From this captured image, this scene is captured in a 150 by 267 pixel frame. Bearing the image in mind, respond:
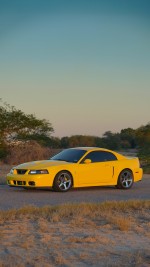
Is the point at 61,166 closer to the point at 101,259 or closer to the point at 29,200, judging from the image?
the point at 29,200

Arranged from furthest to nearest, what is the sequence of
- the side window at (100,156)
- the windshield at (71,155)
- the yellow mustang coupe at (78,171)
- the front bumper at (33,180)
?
the side window at (100,156)
the windshield at (71,155)
the yellow mustang coupe at (78,171)
the front bumper at (33,180)

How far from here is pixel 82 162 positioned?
20.4 metres

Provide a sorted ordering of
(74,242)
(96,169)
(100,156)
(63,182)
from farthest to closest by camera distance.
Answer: (100,156)
(96,169)
(63,182)
(74,242)

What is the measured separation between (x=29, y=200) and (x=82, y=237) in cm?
672

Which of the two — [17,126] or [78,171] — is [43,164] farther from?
[17,126]

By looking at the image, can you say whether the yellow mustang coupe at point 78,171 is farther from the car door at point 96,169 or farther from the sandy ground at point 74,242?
the sandy ground at point 74,242

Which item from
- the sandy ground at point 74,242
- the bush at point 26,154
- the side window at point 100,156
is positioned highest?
the bush at point 26,154

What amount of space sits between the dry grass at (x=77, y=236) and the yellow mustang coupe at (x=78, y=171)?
4893 mm

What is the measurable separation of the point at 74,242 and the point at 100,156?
10830mm

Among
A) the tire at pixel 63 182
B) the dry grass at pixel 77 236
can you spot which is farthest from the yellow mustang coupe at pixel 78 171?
the dry grass at pixel 77 236

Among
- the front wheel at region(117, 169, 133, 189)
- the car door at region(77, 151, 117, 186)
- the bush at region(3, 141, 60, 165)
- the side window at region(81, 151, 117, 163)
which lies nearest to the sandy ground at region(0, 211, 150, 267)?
the car door at region(77, 151, 117, 186)

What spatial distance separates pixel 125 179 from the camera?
2125cm

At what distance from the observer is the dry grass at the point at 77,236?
29.4 feet

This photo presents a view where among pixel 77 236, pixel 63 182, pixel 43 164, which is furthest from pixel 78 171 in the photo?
pixel 77 236
